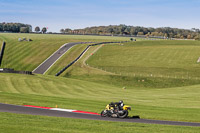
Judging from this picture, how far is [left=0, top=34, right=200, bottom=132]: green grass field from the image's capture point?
3350 centimetres

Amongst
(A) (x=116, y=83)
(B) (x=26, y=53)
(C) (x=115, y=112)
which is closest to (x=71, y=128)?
(C) (x=115, y=112)

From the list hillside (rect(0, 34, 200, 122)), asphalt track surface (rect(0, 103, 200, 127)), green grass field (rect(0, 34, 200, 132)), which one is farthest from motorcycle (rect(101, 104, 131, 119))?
hillside (rect(0, 34, 200, 122))

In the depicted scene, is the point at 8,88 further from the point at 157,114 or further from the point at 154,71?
the point at 154,71

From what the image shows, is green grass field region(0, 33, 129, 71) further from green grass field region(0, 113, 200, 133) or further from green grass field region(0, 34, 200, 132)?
green grass field region(0, 113, 200, 133)

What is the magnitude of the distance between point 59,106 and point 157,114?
10.1m

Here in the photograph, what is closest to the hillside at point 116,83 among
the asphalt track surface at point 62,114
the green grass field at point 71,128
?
the asphalt track surface at point 62,114

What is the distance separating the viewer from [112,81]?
79812 mm

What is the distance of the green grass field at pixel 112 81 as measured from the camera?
33500 mm

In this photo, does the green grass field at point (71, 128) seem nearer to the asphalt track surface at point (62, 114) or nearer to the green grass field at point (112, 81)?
the green grass field at point (112, 81)

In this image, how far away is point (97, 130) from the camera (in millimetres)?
20250

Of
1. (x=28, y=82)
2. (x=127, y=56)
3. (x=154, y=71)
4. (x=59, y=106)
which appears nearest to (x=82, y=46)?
(x=127, y=56)

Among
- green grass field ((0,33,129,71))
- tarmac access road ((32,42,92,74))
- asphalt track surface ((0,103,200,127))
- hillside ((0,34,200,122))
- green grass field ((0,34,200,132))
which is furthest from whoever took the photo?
green grass field ((0,33,129,71))

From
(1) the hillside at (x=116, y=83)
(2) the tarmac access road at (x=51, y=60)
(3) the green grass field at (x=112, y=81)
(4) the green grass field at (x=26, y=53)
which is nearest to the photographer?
(3) the green grass field at (x=112, y=81)

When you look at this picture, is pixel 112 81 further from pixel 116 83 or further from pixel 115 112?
pixel 115 112
